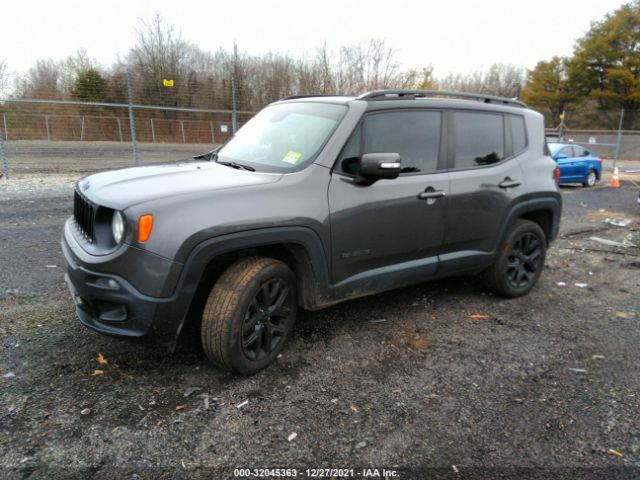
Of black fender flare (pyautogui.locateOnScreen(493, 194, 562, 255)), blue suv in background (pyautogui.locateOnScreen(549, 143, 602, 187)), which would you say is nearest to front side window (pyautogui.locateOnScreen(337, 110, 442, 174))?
black fender flare (pyautogui.locateOnScreen(493, 194, 562, 255))

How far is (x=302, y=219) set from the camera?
9.99ft

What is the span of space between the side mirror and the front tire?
2.83ft

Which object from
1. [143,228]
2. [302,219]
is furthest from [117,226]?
[302,219]

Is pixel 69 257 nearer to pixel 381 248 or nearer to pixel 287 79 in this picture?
pixel 381 248

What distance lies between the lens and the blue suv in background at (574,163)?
14586 mm

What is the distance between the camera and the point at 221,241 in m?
2.73

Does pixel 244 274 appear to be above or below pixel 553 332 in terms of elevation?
above

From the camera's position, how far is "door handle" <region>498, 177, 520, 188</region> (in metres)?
4.27

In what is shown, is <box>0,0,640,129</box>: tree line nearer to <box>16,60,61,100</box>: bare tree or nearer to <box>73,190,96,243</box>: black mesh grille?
<box>16,60,61,100</box>: bare tree

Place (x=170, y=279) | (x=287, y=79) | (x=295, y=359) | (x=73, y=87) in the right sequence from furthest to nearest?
(x=287, y=79), (x=73, y=87), (x=295, y=359), (x=170, y=279)

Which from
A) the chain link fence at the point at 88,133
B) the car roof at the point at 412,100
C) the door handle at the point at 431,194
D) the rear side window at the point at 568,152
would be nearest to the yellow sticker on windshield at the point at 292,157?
the car roof at the point at 412,100

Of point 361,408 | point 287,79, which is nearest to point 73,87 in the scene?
point 287,79

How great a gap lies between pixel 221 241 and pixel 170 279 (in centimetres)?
36

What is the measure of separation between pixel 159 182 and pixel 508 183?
10.1 ft
